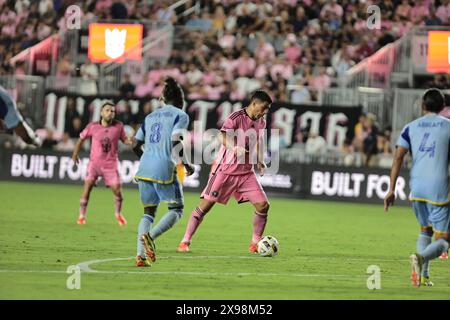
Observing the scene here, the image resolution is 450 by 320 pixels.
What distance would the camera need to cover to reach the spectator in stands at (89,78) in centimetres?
3172

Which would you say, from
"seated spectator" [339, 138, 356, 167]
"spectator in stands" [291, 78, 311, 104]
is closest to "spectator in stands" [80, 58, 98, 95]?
"spectator in stands" [291, 78, 311, 104]

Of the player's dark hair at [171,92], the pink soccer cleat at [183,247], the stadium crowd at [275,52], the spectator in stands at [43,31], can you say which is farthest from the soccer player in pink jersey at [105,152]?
the spectator in stands at [43,31]

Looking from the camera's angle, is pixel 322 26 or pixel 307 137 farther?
pixel 322 26

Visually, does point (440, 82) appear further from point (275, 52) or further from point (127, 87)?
point (127, 87)

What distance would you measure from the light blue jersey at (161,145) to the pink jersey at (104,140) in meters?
6.76

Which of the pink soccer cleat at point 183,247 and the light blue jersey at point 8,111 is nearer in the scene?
the light blue jersey at point 8,111

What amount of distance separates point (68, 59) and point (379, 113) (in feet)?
33.3

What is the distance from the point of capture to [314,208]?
2570 cm

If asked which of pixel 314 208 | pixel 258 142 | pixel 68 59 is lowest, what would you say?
pixel 314 208

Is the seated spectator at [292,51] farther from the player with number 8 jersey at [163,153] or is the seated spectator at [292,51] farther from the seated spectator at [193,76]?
the player with number 8 jersey at [163,153]

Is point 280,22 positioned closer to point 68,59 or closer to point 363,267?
point 68,59

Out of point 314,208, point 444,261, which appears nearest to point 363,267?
point 444,261

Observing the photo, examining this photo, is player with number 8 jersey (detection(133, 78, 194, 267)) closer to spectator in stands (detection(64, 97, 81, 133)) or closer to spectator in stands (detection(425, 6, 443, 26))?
spectator in stands (detection(64, 97, 81, 133))
